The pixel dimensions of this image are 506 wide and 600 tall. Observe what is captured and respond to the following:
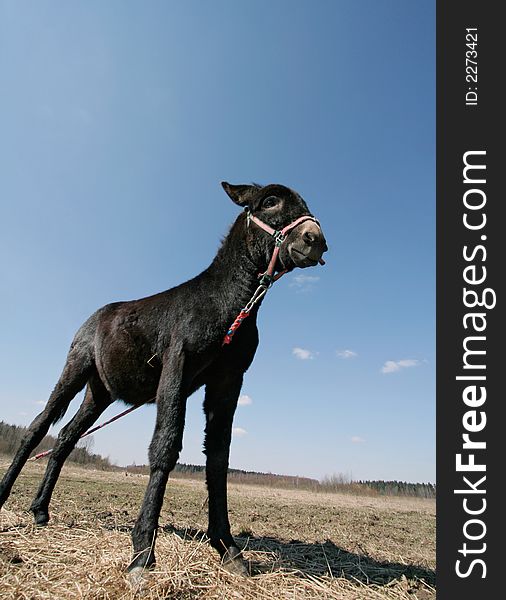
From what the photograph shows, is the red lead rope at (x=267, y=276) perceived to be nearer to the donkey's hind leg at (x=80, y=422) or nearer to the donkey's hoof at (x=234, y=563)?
the donkey's hoof at (x=234, y=563)

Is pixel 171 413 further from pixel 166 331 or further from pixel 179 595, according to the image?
pixel 179 595

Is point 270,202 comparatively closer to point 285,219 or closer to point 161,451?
point 285,219

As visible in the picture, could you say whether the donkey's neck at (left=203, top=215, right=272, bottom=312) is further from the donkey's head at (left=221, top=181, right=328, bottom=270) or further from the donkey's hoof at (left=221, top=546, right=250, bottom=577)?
the donkey's hoof at (left=221, top=546, right=250, bottom=577)

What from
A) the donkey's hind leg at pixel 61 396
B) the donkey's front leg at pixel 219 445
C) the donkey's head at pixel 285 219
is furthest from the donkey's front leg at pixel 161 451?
the donkey's hind leg at pixel 61 396

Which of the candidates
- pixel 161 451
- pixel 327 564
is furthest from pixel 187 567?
pixel 327 564

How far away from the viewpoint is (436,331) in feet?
15.5

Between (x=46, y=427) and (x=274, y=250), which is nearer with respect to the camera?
(x=274, y=250)

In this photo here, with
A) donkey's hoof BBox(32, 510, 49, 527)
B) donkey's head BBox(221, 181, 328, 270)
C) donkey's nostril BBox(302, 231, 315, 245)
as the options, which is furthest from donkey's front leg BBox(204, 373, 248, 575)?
donkey's hoof BBox(32, 510, 49, 527)

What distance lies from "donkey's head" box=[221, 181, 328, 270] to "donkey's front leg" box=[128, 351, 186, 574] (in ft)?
5.26

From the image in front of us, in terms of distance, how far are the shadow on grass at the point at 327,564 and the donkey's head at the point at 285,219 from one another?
3.14 m

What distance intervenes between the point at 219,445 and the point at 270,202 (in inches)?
115

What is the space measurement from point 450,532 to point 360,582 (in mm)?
1069

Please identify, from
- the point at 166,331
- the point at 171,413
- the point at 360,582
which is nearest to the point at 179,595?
the point at 171,413

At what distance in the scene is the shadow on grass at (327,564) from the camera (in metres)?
4.36
